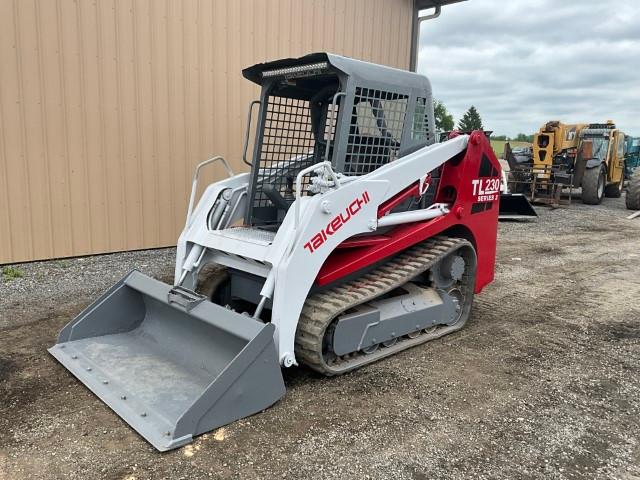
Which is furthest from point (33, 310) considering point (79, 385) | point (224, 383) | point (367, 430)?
point (367, 430)

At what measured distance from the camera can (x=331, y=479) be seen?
8.52 feet

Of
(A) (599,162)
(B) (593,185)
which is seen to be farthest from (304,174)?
(A) (599,162)

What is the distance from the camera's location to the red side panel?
3.87 meters

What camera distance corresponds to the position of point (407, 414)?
3.24 metres

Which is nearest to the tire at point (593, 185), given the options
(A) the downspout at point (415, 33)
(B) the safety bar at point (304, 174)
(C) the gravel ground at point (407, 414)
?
(A) the downspout at point (415, 33)

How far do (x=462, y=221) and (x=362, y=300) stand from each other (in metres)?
1.46

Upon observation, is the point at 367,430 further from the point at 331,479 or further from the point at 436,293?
the point at 436,293

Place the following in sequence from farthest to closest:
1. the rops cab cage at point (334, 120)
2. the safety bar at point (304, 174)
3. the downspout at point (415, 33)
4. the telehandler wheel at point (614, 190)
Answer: the telehandler wheel at point (614, 190), the downspout at point (415, 33), the rops cab cage at point (334, 120), the safety bar at point (304, 174)

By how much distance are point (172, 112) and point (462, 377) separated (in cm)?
518

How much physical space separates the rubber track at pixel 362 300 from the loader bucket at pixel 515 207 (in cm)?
766

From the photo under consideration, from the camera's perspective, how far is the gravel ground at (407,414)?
2711 mm

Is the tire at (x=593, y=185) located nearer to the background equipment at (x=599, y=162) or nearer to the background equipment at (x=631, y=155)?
the background equipment at (x=599, y=162)

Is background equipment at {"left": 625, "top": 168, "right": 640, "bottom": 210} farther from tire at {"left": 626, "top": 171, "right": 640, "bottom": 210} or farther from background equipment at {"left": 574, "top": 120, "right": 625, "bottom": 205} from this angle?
background equipment at {"left": 574, "top": 120, "right": 625, "bottom": 205}

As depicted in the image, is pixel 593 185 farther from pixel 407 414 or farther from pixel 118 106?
pixel 407 414
